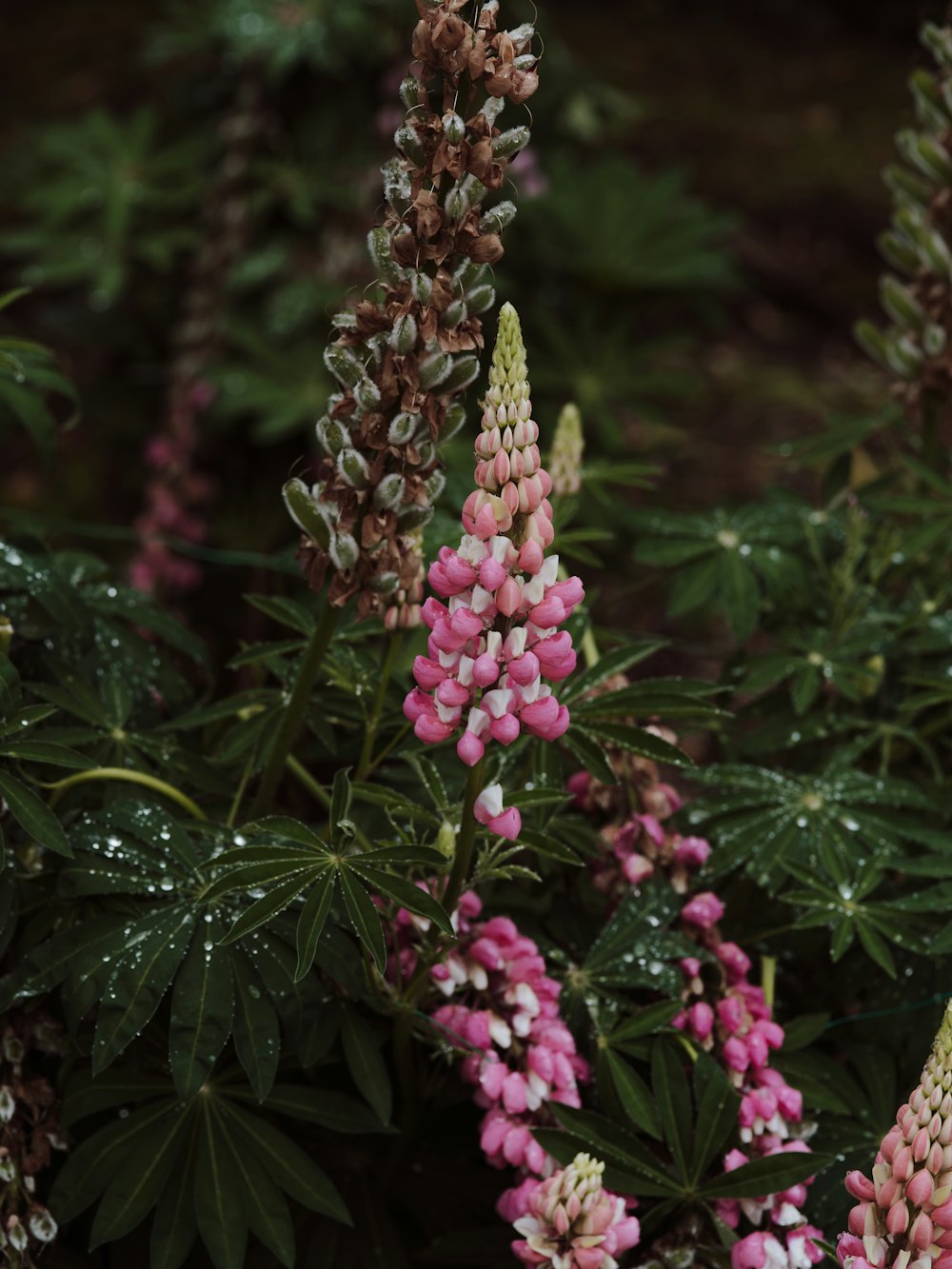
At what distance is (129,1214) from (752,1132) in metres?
0.63

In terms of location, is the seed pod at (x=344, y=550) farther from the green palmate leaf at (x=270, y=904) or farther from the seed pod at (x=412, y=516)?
the green palmate leaf at (x=270, y=904)

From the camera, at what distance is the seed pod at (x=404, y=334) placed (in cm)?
132

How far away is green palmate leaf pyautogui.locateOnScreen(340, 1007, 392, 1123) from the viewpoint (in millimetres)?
1441

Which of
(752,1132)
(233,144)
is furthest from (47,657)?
(233,144)

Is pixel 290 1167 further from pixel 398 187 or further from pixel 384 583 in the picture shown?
pixel 398 187

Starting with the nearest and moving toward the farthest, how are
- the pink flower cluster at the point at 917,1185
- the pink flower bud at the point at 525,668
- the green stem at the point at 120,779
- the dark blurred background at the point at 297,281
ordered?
the pink flower cluster at the point at 917,1185 → the pink flower bud at the point at 525,668 → the green stem at the point at 120,779 → the dark blurred background at the point at 297,281

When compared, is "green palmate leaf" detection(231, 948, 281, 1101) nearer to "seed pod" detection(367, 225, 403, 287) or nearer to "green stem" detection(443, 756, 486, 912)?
"green stem" detection(443, 756, 486, 912)

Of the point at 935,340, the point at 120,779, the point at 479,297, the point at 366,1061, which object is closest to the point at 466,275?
the point at 479,297

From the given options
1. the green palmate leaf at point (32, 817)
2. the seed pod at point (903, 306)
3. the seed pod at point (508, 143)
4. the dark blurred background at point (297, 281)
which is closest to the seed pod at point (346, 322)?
the seed pod at point (508, 143)

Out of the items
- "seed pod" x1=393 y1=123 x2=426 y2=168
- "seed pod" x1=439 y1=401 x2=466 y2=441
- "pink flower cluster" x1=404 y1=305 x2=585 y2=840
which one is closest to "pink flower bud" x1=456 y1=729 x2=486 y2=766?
"pink flower cluster" x1=404 y1=305 x2=585 y2=840

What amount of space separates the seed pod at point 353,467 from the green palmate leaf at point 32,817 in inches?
17.4

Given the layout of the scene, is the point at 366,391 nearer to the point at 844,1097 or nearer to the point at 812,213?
the point at 844,1097

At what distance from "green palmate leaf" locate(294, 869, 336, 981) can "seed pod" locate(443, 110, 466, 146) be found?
680mm

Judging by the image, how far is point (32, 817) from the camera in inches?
55.4
